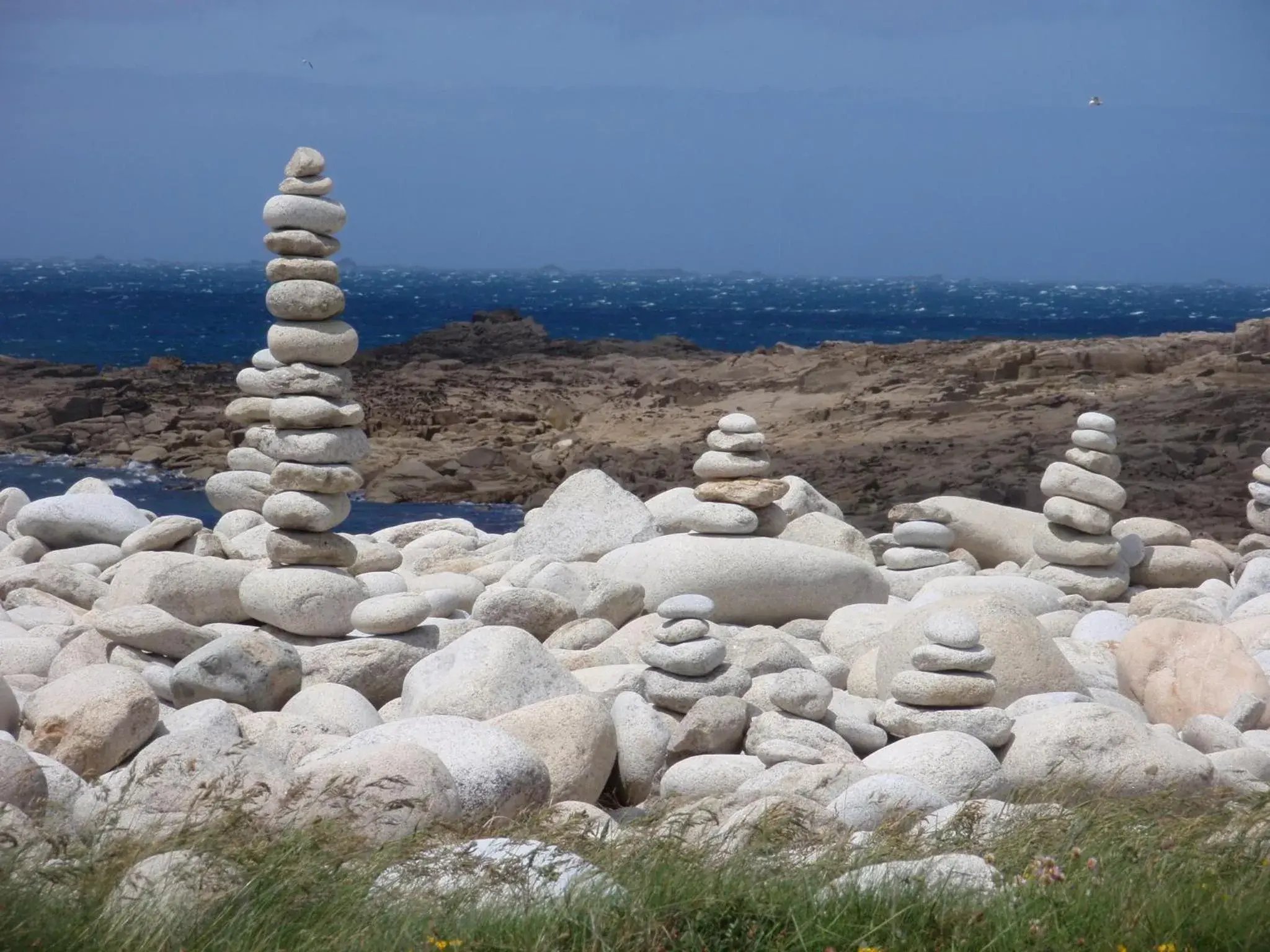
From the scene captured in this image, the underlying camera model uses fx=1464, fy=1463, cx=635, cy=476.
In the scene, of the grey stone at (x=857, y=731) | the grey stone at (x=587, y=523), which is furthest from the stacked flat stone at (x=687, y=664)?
the grey stone at (x=587, y=523)

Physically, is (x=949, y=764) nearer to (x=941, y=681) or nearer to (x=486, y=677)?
(x=941, y=681)

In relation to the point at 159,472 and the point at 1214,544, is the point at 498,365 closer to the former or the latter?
the point at 159,472

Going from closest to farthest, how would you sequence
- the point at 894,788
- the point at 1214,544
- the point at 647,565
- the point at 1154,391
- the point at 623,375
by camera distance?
1. the point at 894,788
2. the point at 647,565
3. the point at 1214,544
4. the point at 1154,391
5. the point at 623,375

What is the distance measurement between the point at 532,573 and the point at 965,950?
19.6 feet

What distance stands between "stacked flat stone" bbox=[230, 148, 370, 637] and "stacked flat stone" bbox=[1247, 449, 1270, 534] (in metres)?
6.92

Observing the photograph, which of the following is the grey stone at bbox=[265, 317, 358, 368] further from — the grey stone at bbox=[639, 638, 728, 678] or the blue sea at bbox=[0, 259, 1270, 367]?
the blue sea at bbox=[0, 259, 1270, 367]

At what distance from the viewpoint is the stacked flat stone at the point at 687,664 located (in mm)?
6719

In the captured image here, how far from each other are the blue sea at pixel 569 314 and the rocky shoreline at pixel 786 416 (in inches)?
182

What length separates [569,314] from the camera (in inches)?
3265

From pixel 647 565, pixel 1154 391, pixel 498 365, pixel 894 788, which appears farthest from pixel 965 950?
pixel 498 365

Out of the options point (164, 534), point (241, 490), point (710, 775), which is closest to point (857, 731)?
point (710, 775)

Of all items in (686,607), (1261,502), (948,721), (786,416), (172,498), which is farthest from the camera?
(786,416)

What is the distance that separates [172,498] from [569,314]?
65.1 metres

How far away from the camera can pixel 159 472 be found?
68.1ft
